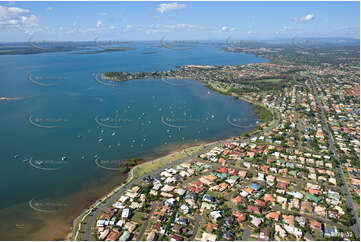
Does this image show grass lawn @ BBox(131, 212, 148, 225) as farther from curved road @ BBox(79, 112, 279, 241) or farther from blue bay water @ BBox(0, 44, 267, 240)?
blue bay water @ BBox(0, 44, 267, 240)

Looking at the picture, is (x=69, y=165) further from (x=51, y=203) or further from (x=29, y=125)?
(x=29, y=125)

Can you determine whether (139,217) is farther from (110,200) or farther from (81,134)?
(81,134)

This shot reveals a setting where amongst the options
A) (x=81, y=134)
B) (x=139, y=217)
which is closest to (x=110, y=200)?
(x=139, y=217)

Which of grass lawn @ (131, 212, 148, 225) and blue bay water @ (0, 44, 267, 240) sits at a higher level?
blue bay water @ (0, 44, 267, 240)

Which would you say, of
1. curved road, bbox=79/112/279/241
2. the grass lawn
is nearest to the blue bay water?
curved road, bbox=79/112/279/241

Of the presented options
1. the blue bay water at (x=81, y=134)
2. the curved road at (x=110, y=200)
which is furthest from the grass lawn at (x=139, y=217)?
the blue bay water at (x=81, y=134)

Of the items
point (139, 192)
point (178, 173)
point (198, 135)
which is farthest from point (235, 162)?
point (139, 192)

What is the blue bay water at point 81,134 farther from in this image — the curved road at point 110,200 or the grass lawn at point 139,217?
the grass lawn at point 139,217

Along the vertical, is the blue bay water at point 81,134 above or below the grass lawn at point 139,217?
above
